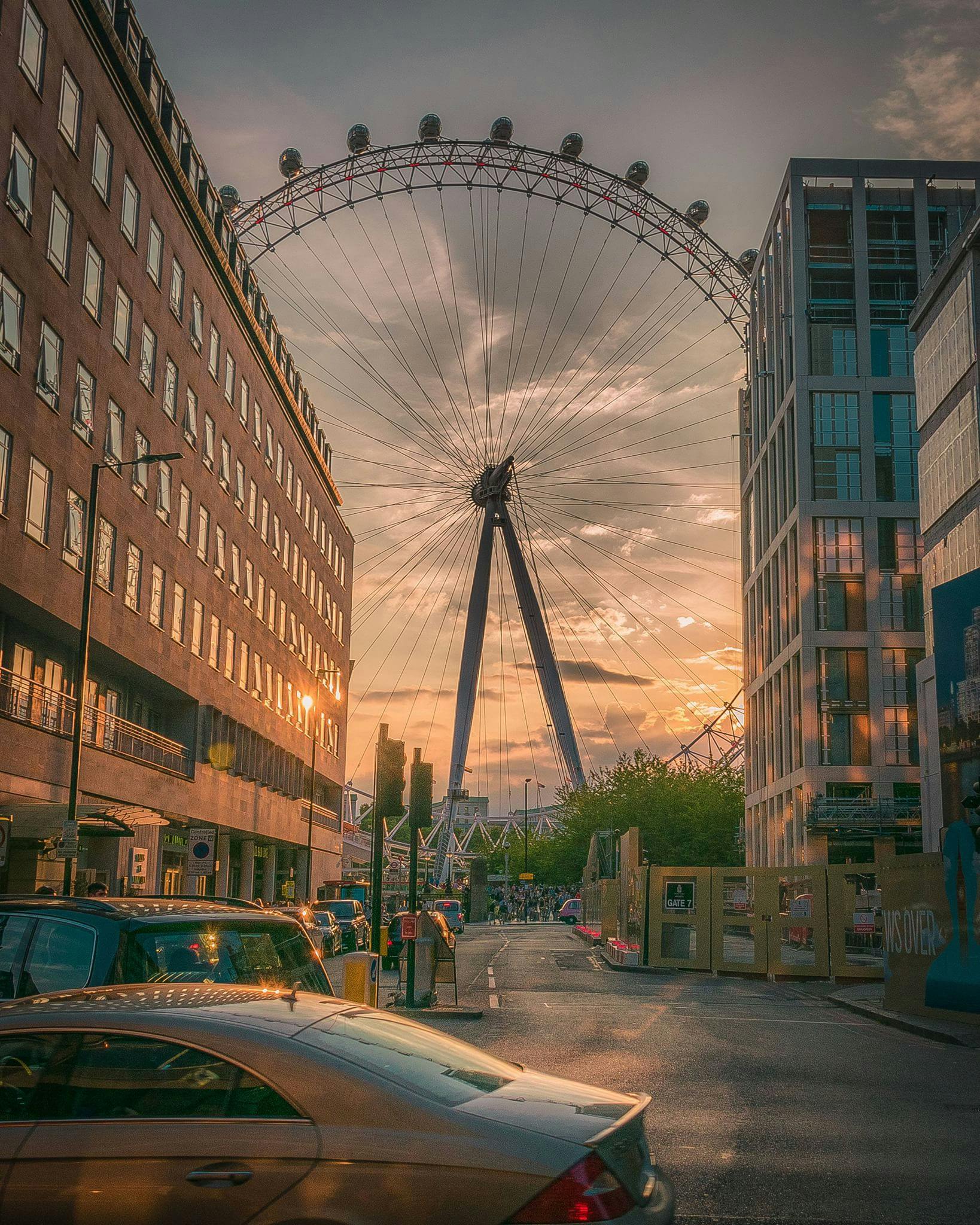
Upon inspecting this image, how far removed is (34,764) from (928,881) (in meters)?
19.3

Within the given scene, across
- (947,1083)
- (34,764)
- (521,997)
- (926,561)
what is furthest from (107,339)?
(947,1083)

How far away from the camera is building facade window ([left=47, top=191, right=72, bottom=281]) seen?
98.2ft

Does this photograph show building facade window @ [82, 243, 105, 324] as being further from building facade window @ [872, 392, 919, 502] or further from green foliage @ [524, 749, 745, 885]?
green foliage @ [524, 749, 745, 885]

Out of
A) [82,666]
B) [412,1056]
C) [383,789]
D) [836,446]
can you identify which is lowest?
[412,1056]

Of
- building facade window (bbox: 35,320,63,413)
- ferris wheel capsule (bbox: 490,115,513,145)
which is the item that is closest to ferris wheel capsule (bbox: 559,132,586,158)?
ferris wheel capsule (bbox: 490,115,513,145)

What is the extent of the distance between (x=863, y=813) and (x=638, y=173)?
29.4 metres

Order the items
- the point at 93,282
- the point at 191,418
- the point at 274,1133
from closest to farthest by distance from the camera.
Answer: the point at 274,1133
the point at 93,282
the point at 191,418

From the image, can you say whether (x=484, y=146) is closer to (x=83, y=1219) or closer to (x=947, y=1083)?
(x=947, y=1083)

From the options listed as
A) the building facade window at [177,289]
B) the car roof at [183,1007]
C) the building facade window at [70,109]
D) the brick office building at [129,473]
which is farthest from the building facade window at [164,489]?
the car roof at [183,1007]

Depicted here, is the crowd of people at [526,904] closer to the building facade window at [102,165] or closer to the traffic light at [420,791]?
the building facade window at [102,165]

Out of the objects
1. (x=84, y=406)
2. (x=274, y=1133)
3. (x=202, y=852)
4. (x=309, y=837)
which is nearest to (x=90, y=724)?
(x=202, y=852)

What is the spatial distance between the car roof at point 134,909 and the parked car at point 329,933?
90.0ft

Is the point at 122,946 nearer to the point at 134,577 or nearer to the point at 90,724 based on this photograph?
the point at 90,724

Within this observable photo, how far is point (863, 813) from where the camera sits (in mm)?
56969
